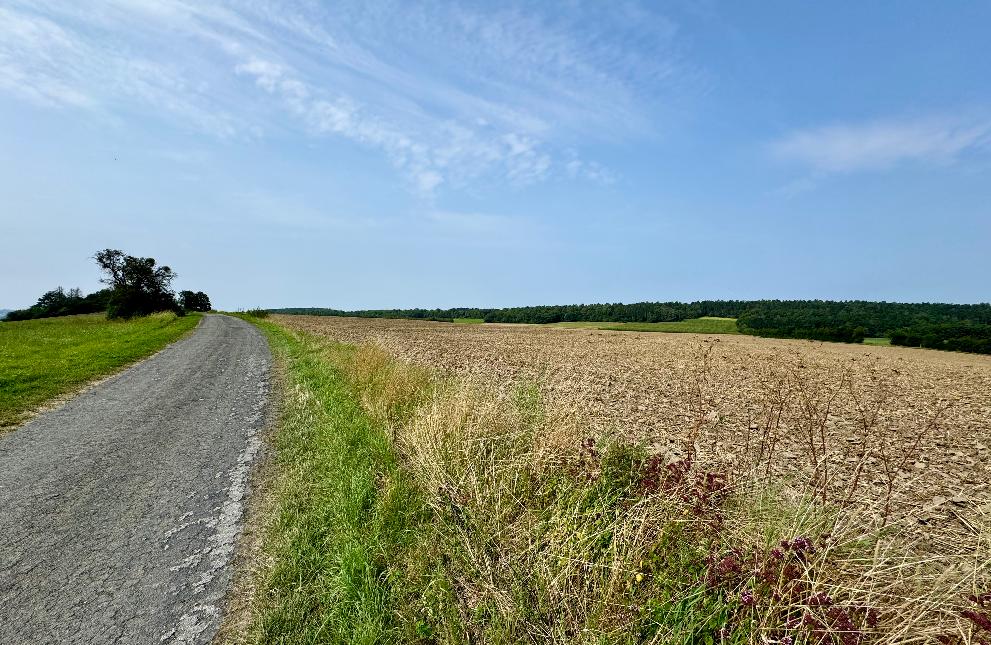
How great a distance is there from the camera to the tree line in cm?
6450

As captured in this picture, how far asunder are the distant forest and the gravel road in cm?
6031

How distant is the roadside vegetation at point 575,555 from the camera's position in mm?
3053

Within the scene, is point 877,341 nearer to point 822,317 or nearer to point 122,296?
point 822,317

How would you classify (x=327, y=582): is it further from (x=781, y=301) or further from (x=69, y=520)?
(x=781, y=301)

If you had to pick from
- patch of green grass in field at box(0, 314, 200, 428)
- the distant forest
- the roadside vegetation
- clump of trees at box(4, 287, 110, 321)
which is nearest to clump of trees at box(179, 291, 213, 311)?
clump of trees at box(4, 287, 110, 321)

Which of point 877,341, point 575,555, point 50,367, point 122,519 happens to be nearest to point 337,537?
point 575,555

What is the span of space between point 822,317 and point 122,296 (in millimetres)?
102188

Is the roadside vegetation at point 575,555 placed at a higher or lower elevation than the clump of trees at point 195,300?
lower

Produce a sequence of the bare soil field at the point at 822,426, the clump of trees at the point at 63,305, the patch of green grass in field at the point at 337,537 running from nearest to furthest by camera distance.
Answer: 1. the patch of green grass in field at the point at 337,537
2. the bare soil field at the point at 822,426
3. the clump of trees at the point at 63,305

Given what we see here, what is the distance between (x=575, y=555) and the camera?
12.5 ft

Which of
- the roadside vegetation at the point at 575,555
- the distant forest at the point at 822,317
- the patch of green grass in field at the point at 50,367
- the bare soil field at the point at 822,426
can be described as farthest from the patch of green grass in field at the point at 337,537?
the distant forest at the point at 822,317

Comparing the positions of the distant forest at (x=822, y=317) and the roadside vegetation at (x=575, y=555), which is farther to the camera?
the distant forest at (x=822, y=317)

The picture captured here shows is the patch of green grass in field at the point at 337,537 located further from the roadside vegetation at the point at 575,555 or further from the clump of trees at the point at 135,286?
the clump of trees at the point at 135,286

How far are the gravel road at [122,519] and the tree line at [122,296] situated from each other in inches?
2697
